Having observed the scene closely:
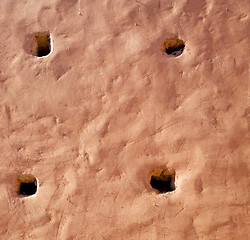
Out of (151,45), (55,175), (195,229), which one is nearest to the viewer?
(195,229)

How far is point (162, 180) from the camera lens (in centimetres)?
269

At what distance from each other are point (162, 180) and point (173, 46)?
127 cm

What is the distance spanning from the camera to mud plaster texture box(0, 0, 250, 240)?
8.24 feet

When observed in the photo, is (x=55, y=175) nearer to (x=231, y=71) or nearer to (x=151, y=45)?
(x=151, y=45)

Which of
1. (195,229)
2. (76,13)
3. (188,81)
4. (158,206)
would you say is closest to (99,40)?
(76,13)

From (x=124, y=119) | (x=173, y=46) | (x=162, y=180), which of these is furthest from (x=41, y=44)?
(x=162, y=180)

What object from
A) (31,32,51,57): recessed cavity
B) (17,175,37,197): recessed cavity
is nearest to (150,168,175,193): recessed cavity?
(17,175,37,197): recessed cavity

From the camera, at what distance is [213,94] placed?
2711mm

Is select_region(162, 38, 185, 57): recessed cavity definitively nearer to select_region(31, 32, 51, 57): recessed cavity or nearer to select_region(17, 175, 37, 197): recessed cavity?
select_region(31, 32, 51, 57): recessed cavity

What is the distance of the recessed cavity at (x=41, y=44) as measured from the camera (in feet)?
9.66

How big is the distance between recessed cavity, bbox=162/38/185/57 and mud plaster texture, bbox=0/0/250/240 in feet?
0.18

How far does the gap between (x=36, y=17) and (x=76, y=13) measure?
0.39 meters

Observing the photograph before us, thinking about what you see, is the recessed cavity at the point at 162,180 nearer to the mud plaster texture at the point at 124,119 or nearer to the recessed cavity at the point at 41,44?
the mud plaster texture at the point at 124,119

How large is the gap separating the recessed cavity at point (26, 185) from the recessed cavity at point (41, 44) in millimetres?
1181
